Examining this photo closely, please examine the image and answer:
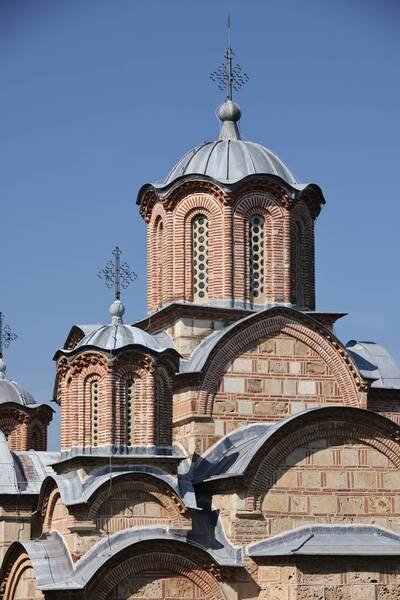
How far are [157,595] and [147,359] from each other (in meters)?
3.41

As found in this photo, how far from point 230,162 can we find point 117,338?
16.6 feet

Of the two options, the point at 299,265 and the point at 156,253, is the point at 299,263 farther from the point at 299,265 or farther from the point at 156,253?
the point at 156,253

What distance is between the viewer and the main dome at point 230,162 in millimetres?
24297

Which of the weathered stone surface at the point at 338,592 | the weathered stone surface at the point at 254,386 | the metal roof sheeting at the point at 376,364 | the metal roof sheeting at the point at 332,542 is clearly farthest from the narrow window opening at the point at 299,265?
the weathered stone surface at the point at 338,592

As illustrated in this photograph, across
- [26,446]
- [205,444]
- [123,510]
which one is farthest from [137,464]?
[26,446]

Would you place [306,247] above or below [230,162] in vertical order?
below

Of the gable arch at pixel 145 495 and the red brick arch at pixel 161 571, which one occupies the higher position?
the gable arch at pixel 145 495

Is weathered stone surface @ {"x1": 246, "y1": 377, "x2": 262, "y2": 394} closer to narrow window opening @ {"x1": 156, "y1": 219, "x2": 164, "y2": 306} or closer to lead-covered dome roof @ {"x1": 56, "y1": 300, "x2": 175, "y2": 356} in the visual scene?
→ lead-covered dome roof @ {"x1": 56, "y1": 300, "x2": 175, "y2": 356}

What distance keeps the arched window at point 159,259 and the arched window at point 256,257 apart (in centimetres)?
157

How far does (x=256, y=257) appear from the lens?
24156 millimetres

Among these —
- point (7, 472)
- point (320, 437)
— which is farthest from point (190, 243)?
point (7, 472)

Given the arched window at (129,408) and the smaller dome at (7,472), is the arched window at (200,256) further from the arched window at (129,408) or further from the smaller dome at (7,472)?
the smaller dome at (7,472)

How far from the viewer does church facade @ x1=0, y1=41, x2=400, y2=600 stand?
65.5 ft

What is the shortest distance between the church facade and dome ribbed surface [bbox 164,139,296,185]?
0.04 metres
